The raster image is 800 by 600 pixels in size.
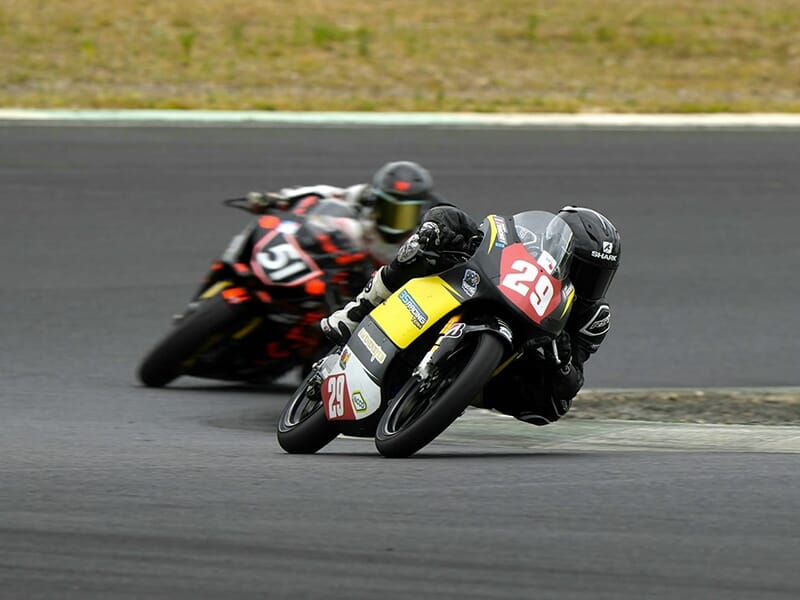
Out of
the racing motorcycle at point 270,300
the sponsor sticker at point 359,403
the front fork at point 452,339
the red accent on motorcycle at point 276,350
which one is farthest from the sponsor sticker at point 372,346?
the red accent on motorcycle at point 276,350

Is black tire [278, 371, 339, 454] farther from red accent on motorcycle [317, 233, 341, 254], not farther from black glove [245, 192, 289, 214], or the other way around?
black glove [245, 192, 289, 214]

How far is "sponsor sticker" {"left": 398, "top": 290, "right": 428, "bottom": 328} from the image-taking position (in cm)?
611

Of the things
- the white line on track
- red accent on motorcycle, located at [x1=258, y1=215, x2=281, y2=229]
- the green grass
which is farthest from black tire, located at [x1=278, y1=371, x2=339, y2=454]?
the green grass

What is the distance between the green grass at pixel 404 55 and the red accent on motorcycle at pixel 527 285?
1167 cm

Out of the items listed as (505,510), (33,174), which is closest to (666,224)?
(33,174)

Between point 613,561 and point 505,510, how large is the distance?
1.99 ft

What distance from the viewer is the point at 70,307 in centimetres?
1090

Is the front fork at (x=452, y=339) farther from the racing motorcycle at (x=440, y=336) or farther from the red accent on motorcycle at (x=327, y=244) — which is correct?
the red accent on motorcycle at (x=327, y=244)

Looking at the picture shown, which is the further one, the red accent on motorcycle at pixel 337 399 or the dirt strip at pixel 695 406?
the dirt strip at pixel 695 406

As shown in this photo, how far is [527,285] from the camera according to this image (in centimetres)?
611

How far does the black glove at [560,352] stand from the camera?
6379 millimetres

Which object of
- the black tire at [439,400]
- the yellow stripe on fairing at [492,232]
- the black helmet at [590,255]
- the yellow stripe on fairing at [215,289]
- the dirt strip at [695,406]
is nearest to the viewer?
the black tire at [439,400]

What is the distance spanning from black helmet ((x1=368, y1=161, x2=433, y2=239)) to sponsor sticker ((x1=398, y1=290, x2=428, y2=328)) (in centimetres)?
247

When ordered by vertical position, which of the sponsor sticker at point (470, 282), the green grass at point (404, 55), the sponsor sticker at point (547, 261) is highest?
the sponsor sticker at point (547, 261)
